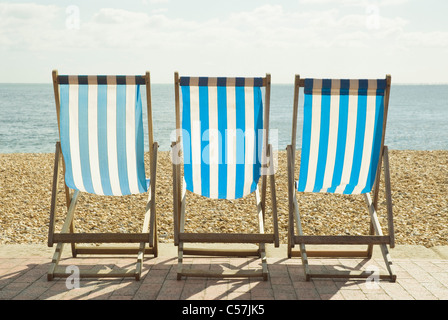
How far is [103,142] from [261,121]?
112 centimetres

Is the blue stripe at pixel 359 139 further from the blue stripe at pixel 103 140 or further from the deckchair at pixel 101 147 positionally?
the blue stripe at pixel 103 140

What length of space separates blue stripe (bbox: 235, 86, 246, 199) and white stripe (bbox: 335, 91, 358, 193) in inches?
27.9

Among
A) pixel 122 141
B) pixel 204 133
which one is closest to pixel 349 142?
pixel 204 133

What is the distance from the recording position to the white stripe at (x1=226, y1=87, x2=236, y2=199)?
303cm

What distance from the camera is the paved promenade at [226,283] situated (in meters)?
2.66

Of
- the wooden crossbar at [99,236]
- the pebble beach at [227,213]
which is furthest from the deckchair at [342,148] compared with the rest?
the wooden crossbar at [99,236]

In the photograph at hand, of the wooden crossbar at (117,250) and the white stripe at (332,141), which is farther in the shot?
the wooden crossbar at (117,250)

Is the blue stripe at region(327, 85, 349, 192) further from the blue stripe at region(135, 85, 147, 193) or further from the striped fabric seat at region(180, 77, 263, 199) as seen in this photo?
the blue stripe at region(135, 85, 147, 193)

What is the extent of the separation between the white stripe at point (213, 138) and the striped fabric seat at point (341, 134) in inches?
23.8

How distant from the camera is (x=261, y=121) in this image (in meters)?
3.05

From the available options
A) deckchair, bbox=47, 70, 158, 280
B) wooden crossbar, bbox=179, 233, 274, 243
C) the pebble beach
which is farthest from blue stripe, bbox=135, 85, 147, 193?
the pebble beach

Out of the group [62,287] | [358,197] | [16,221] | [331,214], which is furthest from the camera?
[358,197]

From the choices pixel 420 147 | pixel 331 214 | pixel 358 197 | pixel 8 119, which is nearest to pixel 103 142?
pixel 331 214
